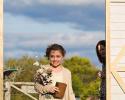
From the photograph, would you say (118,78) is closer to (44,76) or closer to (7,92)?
(44,76)

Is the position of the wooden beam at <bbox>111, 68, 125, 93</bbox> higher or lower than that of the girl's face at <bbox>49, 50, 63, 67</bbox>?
lower

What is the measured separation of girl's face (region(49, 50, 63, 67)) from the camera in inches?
278

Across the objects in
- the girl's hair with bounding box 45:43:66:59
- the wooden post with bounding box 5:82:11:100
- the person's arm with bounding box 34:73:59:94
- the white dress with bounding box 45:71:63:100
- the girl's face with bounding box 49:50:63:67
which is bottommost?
the wooden post with bounding box 5:82:11:100

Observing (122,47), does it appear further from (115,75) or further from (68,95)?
(68,95)

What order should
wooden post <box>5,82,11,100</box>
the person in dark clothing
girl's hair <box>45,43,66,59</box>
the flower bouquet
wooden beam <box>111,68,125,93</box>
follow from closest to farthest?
the flower bouquet → girl's hair <box>45,43,66,59</box> → wooden beam <box>111,68,125,93</box> → the person in dark clothing → wooden post <box>5,82,11,100</box>

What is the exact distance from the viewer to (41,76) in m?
7.05

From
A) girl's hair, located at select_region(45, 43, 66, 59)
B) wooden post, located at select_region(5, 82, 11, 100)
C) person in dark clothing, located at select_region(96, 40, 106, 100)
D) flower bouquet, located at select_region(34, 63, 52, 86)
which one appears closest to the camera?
flower bouquet, located at select_region(34, 63, 52, 86)

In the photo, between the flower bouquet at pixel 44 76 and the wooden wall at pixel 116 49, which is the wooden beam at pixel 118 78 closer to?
the wooden wall at pixel 116 49

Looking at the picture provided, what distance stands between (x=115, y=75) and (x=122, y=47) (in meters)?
0.41

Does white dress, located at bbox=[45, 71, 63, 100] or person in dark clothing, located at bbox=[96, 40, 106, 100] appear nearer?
white dress, located at bbox=[45, 71, 63, 100]

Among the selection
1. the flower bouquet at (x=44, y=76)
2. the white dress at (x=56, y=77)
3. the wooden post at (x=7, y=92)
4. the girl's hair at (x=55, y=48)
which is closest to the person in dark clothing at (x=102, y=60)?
the girl's hair at (x=55, y=48)

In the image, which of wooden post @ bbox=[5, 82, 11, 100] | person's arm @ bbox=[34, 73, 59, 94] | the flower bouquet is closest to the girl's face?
the flower bouquet

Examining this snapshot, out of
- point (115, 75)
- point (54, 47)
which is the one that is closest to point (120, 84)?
point (115, 75)

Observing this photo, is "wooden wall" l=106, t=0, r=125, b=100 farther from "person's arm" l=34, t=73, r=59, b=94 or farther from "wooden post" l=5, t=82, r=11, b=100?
"wooden post" l=5, t=82, r=11, b=100
